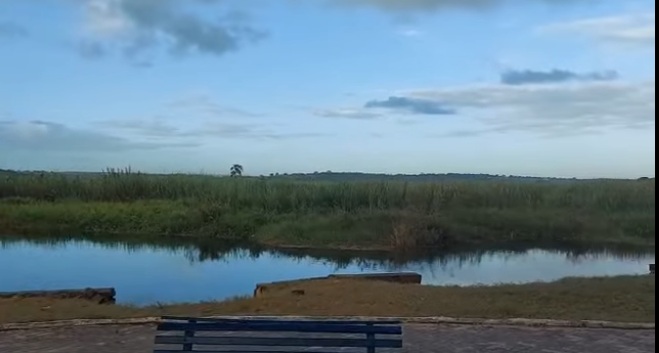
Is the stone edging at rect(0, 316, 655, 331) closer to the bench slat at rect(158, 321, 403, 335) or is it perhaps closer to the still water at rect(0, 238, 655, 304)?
the bench slat at rect(158, 321, 403, 335)

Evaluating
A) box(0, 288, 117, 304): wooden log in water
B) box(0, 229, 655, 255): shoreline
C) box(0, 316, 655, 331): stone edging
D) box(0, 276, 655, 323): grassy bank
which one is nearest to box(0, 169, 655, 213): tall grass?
box(0, 229, 655, 255): shoreline

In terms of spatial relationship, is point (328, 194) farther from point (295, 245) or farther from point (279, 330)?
point (279, 330)

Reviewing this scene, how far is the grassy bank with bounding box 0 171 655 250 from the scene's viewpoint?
2244 centimetres

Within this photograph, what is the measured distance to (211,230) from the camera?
24375 mm

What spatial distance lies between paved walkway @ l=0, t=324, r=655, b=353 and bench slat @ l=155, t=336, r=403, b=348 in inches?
57.0

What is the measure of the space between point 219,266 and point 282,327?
12.1m

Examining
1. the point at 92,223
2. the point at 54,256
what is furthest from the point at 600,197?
the point at 54,256

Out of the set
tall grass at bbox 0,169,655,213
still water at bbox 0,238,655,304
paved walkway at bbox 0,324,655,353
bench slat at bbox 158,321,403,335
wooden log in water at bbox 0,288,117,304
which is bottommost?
still water at bbox 0,238,655,304

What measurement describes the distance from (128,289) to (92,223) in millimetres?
11981

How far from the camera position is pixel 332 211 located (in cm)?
2559

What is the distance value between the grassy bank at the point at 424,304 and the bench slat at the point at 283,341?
11.1 feet

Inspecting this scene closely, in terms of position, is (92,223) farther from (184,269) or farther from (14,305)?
(14,305)

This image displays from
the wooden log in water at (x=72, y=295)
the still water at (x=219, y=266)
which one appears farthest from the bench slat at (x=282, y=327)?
the still water at (x=219, y=266)

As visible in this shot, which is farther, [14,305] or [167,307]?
[167,307]
